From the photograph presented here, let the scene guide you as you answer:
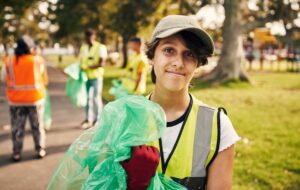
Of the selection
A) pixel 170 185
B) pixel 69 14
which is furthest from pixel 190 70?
pixel 69 14

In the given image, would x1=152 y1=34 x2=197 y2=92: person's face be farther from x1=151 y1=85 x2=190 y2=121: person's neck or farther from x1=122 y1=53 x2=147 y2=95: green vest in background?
x1=122 y1=53 x2=147 y2=95: green vest in background

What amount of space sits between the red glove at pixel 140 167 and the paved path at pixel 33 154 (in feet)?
12.0

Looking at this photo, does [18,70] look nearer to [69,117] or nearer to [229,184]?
[69,117]

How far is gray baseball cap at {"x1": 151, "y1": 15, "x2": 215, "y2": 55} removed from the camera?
70.6 inches

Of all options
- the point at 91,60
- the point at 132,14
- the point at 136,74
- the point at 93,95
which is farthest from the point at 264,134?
the point at 132,14

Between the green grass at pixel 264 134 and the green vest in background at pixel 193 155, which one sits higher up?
the green vest in background at pixel 193 155

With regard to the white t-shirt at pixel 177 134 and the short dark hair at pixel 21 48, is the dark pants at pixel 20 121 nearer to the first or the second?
the short dark hair at pixel 21 48

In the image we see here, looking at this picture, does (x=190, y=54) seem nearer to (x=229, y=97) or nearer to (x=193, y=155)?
(x=193, y=155)

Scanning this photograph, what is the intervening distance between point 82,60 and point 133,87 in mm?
1735

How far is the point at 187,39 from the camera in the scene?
1.88 m

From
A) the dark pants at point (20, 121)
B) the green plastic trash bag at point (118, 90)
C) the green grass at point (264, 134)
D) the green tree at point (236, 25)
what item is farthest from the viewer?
the green tree at point (236, 25)

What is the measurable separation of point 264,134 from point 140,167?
6774mm

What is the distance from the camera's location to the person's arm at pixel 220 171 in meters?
1.80

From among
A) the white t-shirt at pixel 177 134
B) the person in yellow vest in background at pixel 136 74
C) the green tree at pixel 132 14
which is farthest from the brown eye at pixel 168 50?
the green tree at pixel 132 14
